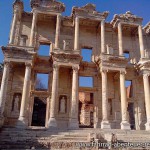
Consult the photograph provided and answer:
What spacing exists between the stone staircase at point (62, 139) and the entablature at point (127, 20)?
1144 cm

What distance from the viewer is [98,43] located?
77.4ft

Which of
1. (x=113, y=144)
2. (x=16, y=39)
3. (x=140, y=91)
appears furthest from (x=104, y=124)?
(x=16, y=39)

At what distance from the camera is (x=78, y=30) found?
2181cm

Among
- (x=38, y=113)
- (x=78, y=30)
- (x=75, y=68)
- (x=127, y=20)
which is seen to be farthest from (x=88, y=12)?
(x=38, y=113)

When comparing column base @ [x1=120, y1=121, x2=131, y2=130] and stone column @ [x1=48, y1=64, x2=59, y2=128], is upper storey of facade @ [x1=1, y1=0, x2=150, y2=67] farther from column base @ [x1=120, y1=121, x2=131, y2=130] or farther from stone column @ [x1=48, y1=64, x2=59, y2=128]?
column base @ [x1=120, y1=121, x2=131, y2=130]

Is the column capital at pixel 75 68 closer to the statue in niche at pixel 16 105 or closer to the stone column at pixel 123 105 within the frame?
the stone column at pixel 123 105

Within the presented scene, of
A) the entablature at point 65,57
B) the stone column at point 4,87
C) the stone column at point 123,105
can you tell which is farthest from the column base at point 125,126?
the stone column at point 4,87

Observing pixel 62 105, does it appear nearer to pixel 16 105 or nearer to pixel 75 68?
pixel 75 68

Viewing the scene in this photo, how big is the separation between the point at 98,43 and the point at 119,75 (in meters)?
4.38

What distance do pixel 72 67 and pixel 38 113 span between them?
7.99m

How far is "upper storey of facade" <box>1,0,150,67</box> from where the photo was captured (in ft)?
71.2

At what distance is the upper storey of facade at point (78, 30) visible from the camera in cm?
2169

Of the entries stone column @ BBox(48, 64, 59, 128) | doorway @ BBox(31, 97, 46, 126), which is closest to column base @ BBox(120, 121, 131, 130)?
stone column @ BBox(48, 64, 59, 128)

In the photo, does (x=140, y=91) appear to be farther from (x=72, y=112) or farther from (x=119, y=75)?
(x=72, y=112)
